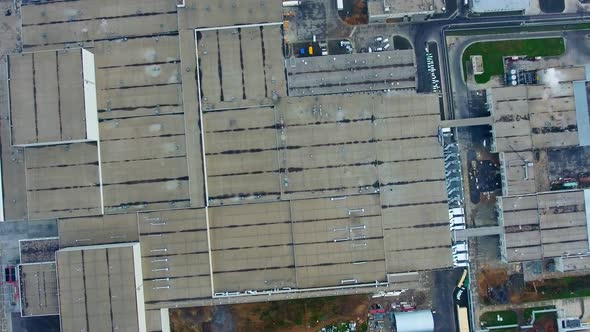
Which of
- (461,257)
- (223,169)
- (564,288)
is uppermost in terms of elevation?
(223,169)

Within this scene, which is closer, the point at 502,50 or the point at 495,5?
the point at 495,5

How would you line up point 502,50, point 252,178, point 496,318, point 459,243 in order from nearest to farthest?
point 252,178
point 459,243
point 496,318
point 502,50

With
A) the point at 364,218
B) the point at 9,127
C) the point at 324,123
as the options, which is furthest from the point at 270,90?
the point at 9,127

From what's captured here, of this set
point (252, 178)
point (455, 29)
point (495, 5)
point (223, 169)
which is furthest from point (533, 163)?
point (223, 169)

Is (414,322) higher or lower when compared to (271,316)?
lower

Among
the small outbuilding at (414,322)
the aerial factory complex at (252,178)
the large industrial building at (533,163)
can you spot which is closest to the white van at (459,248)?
the aerial factory complex at (252,178)

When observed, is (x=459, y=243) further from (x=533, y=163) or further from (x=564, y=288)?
(x=564, y=288)

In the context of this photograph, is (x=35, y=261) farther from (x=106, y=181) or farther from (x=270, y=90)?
(x=270, y=90)
